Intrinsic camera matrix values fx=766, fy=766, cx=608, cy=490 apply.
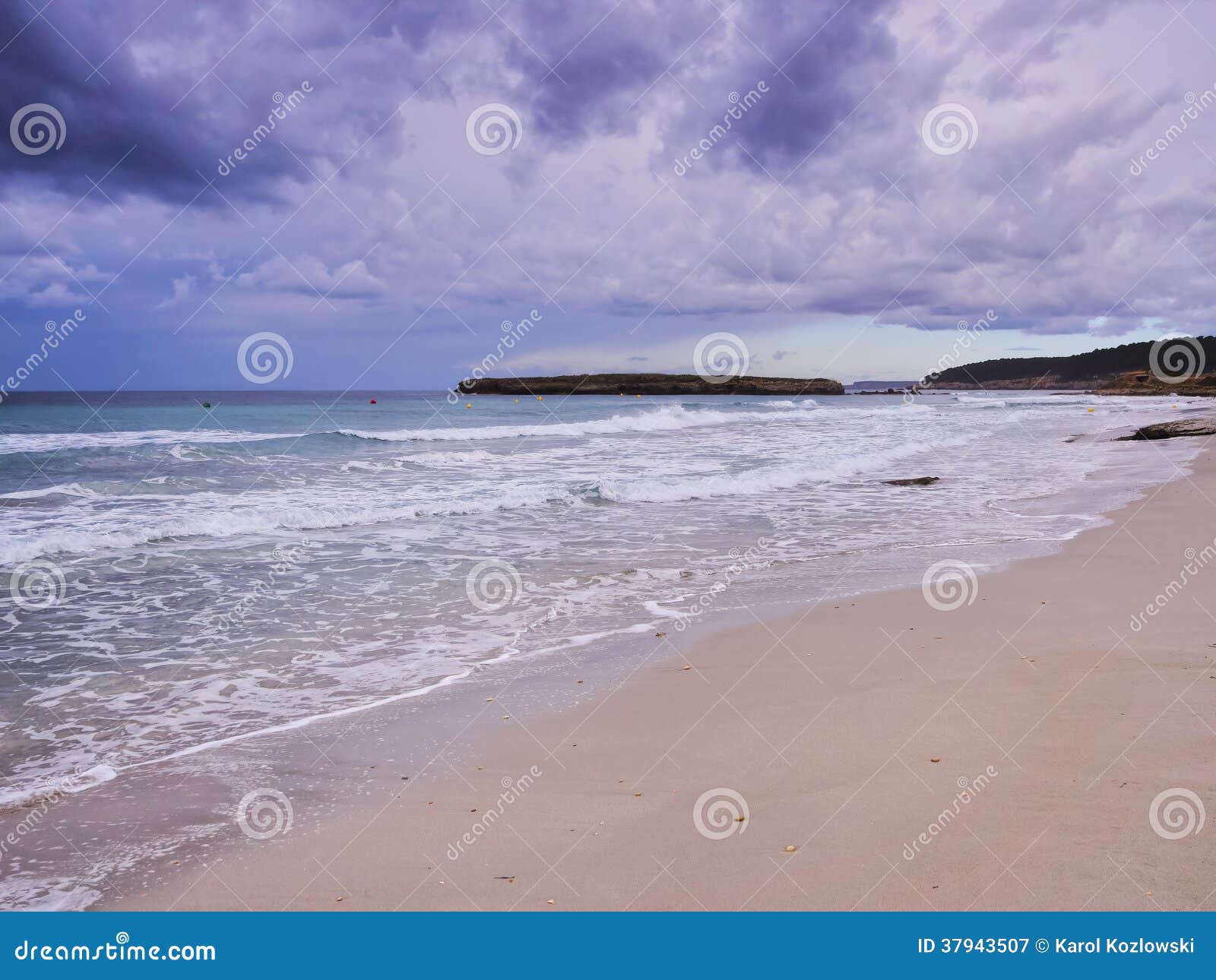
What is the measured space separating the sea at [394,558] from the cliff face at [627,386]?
88003 millimetres

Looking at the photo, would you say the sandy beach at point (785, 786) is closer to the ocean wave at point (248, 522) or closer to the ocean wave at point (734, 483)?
the ocean wave at point (248, 522)

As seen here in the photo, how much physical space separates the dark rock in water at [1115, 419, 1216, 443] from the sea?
405cm

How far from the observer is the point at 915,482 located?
16.6 metres

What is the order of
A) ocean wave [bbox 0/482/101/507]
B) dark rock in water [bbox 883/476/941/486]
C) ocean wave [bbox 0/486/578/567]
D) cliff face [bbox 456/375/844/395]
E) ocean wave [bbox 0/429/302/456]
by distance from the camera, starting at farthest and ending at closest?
cliff face [bbox 456/375/844/395]
ocean wave [bbox 0/429/302/456]
dark rock in water [bbox 883/476/941/486]
ocean wave [bbox 0/482/101/507]
ocean wave [bbox 0/486/578/567]

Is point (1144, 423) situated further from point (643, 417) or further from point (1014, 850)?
point (1014, 850)

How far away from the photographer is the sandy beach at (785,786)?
9.86ft

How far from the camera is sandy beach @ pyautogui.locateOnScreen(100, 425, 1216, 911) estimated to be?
301 centimetres

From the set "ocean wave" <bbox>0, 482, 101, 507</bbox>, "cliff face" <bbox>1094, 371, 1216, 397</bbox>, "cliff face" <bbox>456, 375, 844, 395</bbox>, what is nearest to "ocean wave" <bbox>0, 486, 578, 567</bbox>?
"ocean wave" <bbox>0, 482, 101, 507</bbox>

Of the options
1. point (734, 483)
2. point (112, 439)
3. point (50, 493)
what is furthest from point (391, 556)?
point (112, 439)

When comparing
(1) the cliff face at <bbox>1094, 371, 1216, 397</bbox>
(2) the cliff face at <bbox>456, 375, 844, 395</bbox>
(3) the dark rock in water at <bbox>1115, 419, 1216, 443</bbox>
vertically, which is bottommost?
(3) the dark rock in water at <bbox>1115, 419, 1216, 443</bbox>

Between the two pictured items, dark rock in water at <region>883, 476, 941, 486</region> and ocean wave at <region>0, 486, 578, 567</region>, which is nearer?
ocean wave at <region>0, 486, 578, 567</region>

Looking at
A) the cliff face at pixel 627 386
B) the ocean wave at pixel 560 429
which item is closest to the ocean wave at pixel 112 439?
the ocean wave at pixel 560 429

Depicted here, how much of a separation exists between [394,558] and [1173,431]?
29.1 m

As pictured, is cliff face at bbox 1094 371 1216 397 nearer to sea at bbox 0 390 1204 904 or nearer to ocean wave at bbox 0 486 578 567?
sea at bbox 0 390 1204 904
